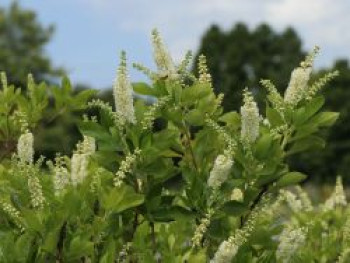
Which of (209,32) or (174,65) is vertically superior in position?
(209,32)

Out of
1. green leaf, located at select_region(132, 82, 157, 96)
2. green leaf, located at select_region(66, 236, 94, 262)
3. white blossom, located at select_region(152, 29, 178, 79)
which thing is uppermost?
white blossom, located at select_region(152, 29, 178, 79)

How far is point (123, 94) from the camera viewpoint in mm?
3350

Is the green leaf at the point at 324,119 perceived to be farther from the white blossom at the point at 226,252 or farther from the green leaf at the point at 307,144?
the white blossom at the point at 226,252

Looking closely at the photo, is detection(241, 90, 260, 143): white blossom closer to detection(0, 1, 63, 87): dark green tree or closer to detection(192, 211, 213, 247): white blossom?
detection(192, 211, 213, 247): white blossom

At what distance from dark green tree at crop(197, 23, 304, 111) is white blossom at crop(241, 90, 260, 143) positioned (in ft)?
232

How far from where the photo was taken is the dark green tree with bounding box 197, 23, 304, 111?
250ft

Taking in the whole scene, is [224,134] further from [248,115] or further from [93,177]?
[93,177]

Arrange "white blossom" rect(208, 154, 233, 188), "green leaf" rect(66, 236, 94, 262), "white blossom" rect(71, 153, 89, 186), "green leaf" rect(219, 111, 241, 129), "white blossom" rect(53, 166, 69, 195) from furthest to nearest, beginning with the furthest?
"green leaf" rect(219, 111, 241, 129), "white blossom" rect(53, 166, 69, 195), "white blossom" rect(71, 153, 89, 186), "white blossom" rect(208, 154, 233, 188), "green leaf" rect(66, 236, 94, 262)

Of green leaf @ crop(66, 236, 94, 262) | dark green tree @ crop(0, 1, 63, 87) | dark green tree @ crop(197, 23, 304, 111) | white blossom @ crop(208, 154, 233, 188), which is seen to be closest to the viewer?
green leaf @ crop(66, 236, 94, 262)

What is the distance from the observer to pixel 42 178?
12.1 feet

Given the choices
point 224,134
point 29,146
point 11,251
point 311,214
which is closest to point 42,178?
point 29,146

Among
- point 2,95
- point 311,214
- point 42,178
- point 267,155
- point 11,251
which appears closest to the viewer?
point 11,251

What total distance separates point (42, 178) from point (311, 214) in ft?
7.66

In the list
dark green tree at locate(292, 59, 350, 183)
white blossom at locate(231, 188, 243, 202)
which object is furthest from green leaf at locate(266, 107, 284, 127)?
dark green tree at locate(292, 59, 350, 183)
